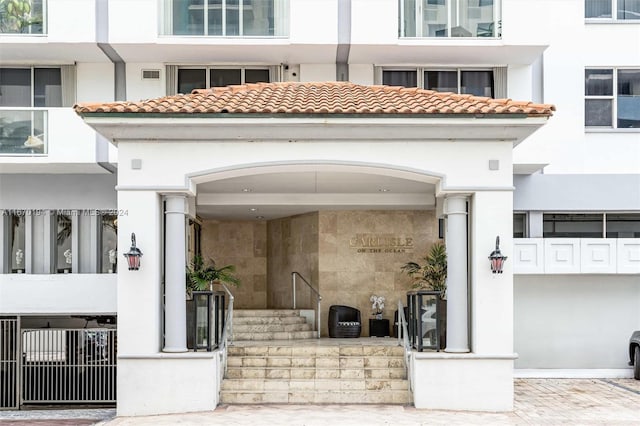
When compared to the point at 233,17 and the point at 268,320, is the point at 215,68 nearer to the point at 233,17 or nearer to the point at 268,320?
the point at 233,17

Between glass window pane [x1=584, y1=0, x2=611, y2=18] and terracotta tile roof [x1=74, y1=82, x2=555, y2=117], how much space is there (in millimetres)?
6652

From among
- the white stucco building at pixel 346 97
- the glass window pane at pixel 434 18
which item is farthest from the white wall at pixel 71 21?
the glass window pane at pixel 434 18

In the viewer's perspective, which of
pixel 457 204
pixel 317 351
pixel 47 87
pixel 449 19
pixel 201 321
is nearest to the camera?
pixel 457 204

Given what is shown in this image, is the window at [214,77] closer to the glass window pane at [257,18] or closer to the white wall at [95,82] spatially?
the glass window pane at [257,18]

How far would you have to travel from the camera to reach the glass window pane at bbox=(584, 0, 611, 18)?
2266 cm

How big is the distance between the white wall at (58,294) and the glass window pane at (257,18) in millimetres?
6721

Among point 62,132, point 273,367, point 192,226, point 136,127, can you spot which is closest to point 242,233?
point 192,226

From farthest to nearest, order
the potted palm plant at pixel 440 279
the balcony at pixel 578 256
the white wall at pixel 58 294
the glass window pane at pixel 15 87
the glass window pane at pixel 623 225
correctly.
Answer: the glass window pane at pixel 623 225 < the glass window pane at pixel 15 87 < the balcony at pixel 578 256 < the white wall at pixel 58 294 < the potted palm plant at pixel 440 279

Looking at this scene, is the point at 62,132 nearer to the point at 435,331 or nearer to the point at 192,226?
the point at 192,226

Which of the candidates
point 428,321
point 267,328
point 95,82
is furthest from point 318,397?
point 95,82

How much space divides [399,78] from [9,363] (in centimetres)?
1141

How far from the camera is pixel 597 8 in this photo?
74.5 feet

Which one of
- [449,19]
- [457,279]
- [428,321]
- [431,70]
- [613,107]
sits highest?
[449,19]

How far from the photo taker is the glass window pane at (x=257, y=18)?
70.5 ft
